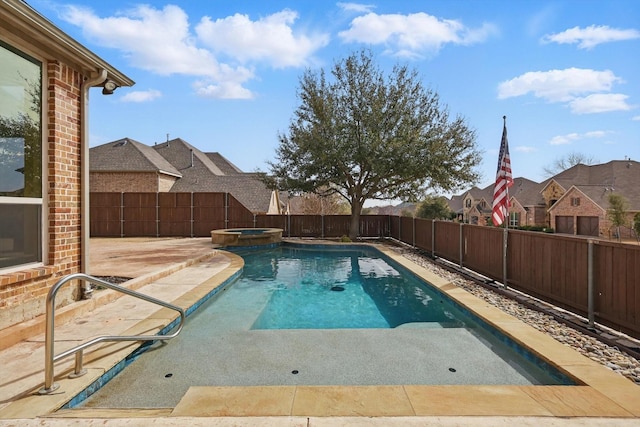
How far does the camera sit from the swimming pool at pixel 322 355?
10.9 feet

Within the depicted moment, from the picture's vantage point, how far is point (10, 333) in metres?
3.55

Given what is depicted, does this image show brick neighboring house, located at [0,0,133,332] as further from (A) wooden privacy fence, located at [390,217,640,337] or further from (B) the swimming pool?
(A) wooden privacy fence, located at [390,217,640,337]

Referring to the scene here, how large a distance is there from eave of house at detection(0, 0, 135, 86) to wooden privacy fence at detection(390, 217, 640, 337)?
22.6ft


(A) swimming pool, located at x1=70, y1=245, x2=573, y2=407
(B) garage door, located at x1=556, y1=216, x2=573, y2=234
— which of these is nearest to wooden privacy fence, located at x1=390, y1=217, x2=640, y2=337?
(A) swimming pool, located at x1=70, y1=245, x2=573, y2=407

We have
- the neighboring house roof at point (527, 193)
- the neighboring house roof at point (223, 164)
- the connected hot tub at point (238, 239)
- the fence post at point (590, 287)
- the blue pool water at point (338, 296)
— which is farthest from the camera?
the neighboring house roof at point (527, 193)

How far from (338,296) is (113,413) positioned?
16.4ft

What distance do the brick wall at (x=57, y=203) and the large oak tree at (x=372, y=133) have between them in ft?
34.4

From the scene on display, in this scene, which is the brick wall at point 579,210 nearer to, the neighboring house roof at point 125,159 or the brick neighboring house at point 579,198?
the brick neighboring house at point 579,198

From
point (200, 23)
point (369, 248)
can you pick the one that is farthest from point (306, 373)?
point (369, 248)

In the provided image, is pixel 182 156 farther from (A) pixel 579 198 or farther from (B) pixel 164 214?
(A) pixel 579 198

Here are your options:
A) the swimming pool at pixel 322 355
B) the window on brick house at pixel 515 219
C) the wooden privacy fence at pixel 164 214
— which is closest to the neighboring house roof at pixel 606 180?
the window on brick house at pixel 515 219

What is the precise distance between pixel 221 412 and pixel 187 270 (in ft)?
20.4

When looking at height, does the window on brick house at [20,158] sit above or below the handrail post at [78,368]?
above

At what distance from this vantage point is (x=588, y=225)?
28141 millimetres
